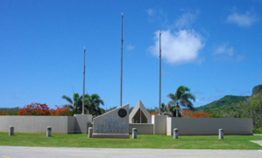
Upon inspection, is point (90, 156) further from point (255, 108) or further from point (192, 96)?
point (255, 108)

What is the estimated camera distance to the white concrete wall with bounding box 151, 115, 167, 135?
34750mm

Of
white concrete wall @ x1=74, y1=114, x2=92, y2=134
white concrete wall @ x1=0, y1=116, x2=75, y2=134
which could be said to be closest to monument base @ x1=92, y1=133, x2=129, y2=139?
white concrete wall @ x1=0, y1=116, x2=75, y2=134

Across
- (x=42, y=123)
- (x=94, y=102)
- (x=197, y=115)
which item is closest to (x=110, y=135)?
(x=42, y=123)

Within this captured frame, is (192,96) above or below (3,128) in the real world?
above

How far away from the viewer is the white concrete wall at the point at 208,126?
33.9m

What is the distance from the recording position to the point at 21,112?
4056 centimetres

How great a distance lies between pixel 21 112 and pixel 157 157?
29816 millimetres

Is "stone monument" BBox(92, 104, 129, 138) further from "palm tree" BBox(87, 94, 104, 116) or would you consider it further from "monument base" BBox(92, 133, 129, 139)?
"palm tree" BBox(87, 94, 104, 116)

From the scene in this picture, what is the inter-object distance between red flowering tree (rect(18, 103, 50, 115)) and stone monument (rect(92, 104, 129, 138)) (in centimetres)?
1687

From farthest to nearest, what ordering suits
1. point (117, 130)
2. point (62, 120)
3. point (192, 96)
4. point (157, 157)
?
point (192, 96) < point (62, 120) < point (117, 130) < point (157, 157)

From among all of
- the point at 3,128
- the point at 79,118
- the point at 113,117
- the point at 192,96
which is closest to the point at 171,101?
the point at 192,96

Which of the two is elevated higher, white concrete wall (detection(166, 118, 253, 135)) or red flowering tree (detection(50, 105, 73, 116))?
red flowering tree (detection(50, 105, 73, 116))

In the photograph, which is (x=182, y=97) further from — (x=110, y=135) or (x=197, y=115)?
(x=110, y=135)

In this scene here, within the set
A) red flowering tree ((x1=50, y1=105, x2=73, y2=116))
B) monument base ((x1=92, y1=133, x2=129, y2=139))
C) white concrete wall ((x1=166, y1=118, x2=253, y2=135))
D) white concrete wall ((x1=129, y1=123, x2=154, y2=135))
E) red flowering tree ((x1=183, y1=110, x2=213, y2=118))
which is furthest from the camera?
red flowering tree ((x1=183, y1=110, x2=213, y2=118))
